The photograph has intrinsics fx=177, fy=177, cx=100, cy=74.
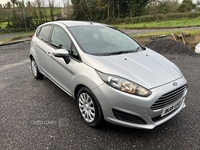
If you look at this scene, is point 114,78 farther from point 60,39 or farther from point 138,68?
point 60,39

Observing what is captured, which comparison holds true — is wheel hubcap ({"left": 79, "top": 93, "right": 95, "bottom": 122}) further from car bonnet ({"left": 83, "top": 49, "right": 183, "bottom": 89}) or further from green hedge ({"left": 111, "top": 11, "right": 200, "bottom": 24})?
green hedge ({"left": 111, "top": 11, "right": 200, "bottom": 24})

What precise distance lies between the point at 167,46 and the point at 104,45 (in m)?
5.35

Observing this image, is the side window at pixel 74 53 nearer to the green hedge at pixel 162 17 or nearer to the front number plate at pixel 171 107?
the front number plate at pixel 171 107

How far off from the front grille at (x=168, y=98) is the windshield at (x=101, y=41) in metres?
1.14

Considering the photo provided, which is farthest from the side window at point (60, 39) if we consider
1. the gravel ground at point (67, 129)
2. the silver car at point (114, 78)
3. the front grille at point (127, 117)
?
the front grille at point (127, 117)

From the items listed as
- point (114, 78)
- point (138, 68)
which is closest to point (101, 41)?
point (138, 68)

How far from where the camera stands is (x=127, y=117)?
93.2 inches

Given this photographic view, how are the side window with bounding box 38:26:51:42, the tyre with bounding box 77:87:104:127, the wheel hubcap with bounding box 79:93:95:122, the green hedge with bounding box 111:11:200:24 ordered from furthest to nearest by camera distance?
the green hedge with bounding box 111:11:200:24 → the side window with bounding box 38:26:51:42 → the wheel hubcap with bounding box 79:93:95:122 → the tyre with bounding box 77:87:104:127

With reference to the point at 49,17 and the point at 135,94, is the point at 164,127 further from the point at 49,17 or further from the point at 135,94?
the point at 49,17

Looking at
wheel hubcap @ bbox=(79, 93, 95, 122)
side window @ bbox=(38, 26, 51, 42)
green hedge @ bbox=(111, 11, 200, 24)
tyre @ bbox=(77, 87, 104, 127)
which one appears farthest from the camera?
green hedge @ bbox=(111, 11, 200, 24)

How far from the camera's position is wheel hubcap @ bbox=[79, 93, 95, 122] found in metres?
2.71

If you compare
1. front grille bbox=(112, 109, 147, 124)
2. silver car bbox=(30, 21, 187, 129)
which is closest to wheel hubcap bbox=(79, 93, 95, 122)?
silver car bbox=(30, 21, 187, 129)

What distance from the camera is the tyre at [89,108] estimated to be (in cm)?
258

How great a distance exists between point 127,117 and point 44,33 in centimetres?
303
